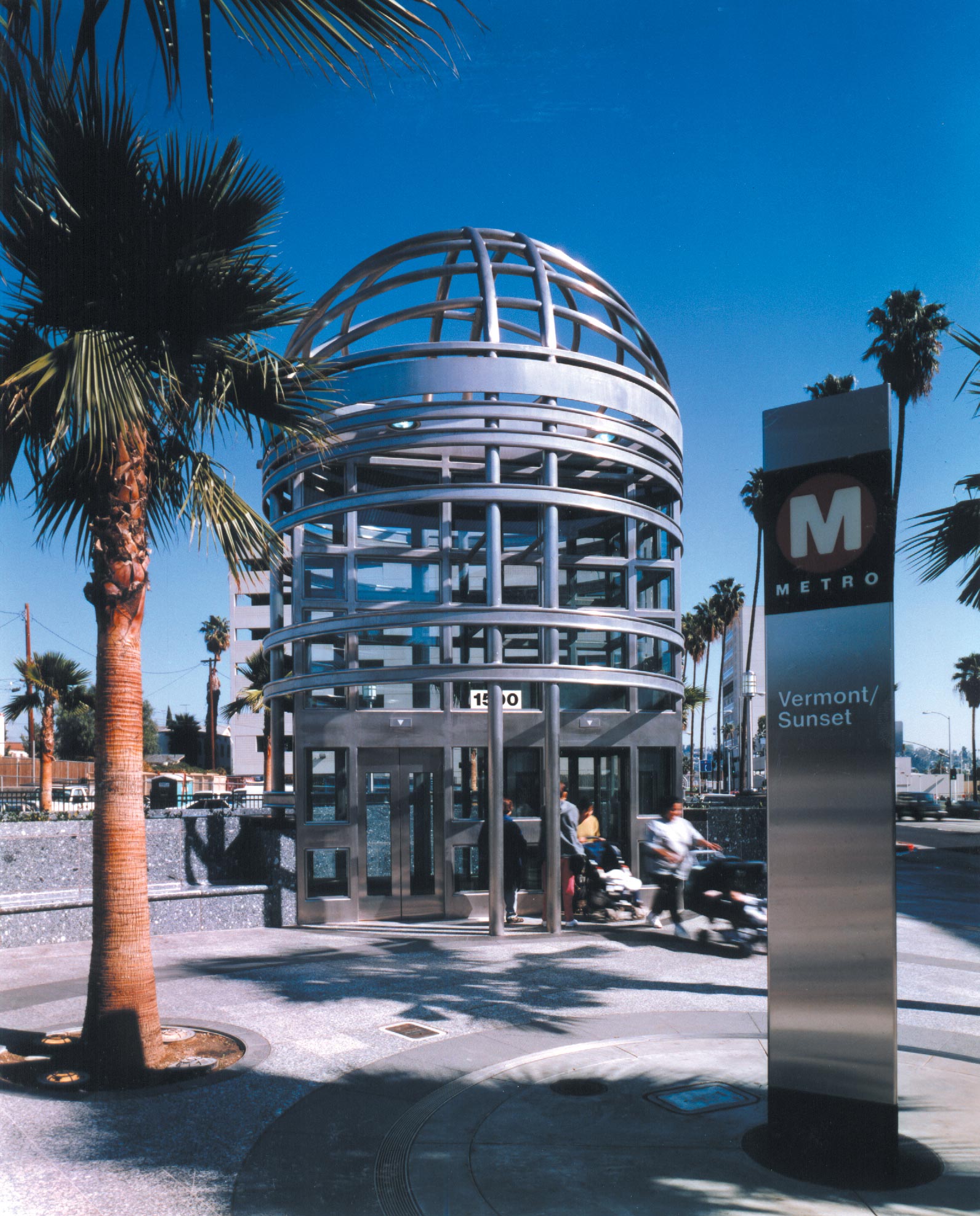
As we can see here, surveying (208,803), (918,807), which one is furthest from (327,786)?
(918,807)

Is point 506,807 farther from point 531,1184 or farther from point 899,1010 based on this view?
point 531,1184

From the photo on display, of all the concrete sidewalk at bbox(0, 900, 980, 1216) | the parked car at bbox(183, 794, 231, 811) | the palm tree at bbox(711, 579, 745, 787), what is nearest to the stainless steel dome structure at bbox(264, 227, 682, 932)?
the concrete sidewalk at bbox(0, 900, 980, 1216)

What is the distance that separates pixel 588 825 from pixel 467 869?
6.21ft

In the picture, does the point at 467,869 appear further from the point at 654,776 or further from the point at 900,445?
the point at 900,445

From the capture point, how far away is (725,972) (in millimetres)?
10805

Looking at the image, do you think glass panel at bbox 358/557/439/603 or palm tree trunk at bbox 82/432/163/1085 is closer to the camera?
palm tree trunk at bbox 82/432/163/1085

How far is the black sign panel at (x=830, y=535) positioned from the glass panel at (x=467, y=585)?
8.66m

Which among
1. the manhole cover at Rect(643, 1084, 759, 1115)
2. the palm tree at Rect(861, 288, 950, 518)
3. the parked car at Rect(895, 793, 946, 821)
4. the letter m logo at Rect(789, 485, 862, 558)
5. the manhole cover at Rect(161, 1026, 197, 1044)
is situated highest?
the palm tree at Rect(861, 288, 950, 518)

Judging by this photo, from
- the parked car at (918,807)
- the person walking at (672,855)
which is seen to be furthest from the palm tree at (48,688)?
the parked car at (918,807)

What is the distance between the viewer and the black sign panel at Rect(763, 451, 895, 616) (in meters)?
5.70

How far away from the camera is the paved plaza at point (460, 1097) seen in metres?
5.20

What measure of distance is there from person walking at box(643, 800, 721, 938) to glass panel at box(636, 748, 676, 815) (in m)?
2.24

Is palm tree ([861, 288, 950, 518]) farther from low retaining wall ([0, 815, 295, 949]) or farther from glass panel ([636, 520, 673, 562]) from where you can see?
low retaining wall ([0, 815, 295, 949])

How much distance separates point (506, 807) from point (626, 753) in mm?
2234
